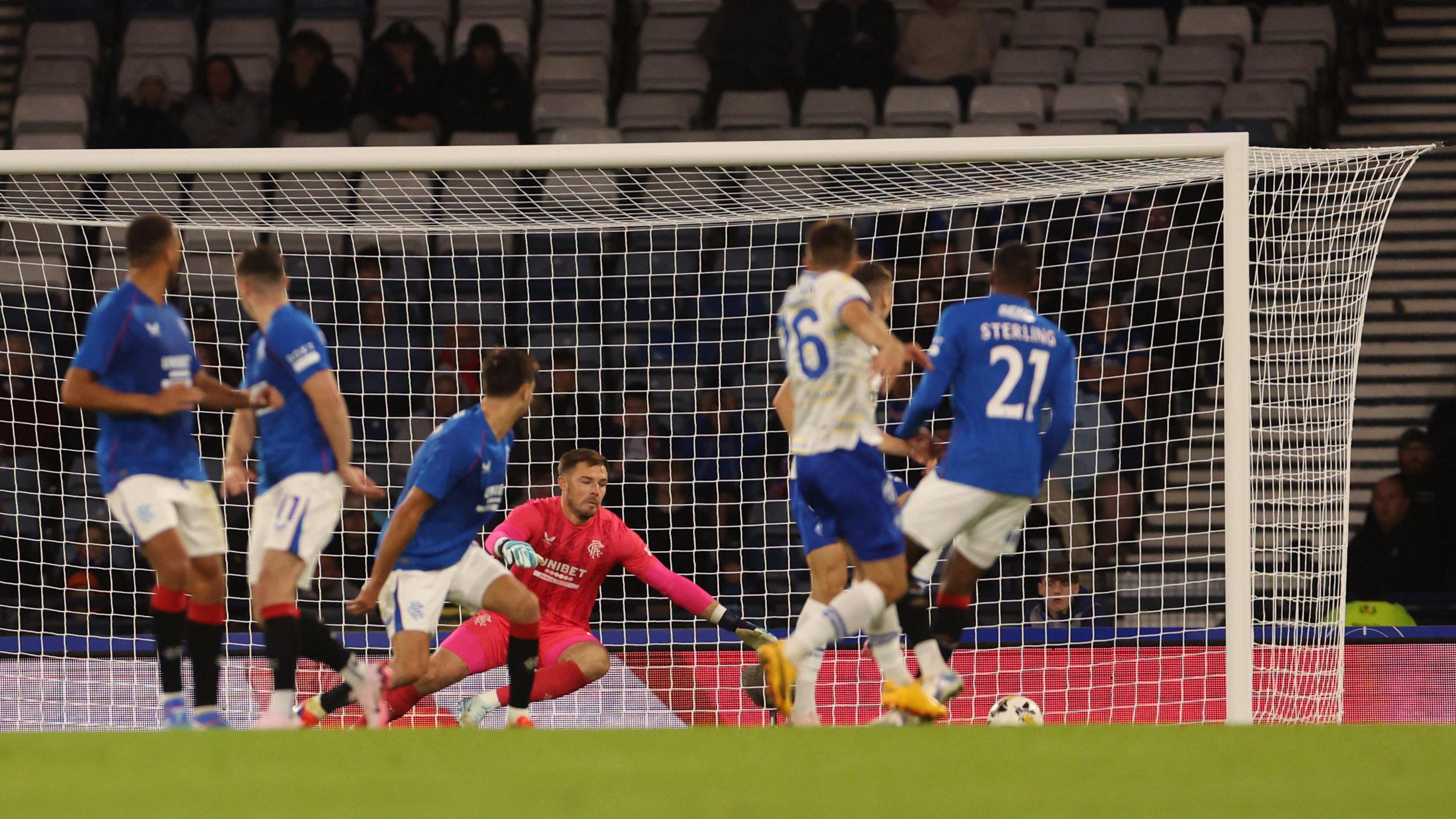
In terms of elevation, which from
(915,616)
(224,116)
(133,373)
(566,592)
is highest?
(224,116)

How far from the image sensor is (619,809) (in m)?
3.49

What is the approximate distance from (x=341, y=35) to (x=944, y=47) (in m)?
4.73

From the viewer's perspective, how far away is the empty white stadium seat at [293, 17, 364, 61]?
13141 millimetres

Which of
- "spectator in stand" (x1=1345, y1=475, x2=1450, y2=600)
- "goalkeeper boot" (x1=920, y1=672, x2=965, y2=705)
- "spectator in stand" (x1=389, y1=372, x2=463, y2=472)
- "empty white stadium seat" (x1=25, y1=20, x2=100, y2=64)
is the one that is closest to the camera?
"goalkeeper boot" (x1=920, y1=672, x2=965, y2=705)

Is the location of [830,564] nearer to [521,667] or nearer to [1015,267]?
[521,667]

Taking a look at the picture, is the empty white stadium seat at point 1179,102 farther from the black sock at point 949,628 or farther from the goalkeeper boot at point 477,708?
the goalkeeper boot at point 477,708

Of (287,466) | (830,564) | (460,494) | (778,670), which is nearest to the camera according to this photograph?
(778,670)

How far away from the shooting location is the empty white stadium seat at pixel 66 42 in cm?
1337

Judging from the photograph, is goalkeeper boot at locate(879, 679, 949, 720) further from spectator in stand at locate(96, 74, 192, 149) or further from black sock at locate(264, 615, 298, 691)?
spectator in stand at locate(96, 74, 192, 149)

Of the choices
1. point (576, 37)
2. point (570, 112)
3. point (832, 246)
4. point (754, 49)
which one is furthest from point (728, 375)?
point (576, 37)

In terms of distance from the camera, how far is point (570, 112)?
Result: 1230cm

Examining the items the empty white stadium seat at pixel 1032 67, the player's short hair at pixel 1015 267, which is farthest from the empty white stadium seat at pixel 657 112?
the player's short hair at pixel 1015 267

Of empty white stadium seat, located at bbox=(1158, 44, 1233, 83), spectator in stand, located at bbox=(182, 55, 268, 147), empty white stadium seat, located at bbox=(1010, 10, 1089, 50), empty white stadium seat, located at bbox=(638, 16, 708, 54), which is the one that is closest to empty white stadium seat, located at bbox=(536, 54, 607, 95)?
empty white stadium seat, located at bbox=(638, 16, 708, 54)

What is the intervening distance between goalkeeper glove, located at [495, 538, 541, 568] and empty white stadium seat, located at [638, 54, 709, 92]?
20.0 ft
